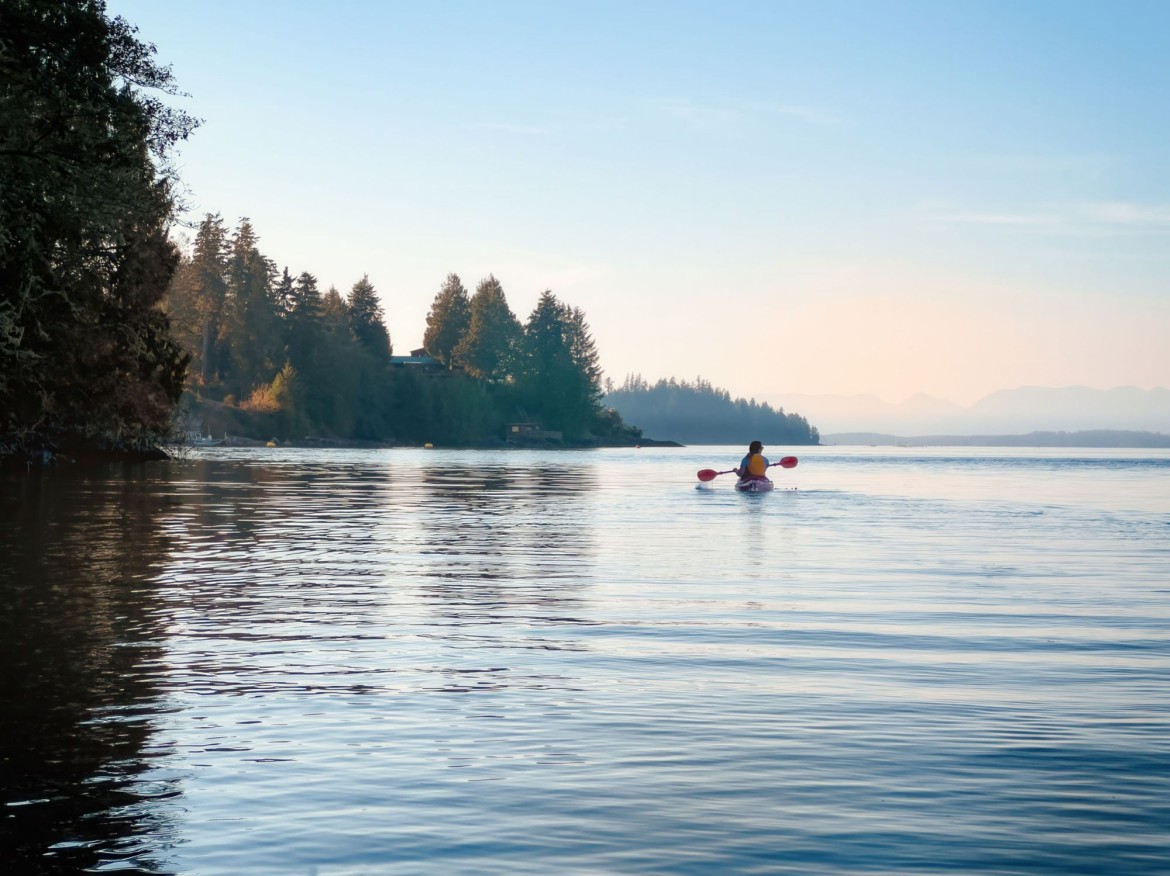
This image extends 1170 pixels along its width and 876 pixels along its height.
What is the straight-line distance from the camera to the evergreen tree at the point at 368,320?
193 metres

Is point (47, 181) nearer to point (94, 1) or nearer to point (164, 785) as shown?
point (94, 1)

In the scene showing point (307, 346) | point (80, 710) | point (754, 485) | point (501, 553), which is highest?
point (307, 346)

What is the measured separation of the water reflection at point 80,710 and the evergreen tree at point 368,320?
172m

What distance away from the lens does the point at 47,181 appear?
2773cm

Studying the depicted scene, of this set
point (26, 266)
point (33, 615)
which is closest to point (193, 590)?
point (33, 615)

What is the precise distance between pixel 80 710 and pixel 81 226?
916 inches

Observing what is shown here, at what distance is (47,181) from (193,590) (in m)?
14.3

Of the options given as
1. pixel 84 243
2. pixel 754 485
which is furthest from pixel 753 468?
pixel 84 243

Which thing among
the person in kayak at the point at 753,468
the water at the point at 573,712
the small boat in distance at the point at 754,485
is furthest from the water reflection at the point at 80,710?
the person in kayak at the point at 753,468

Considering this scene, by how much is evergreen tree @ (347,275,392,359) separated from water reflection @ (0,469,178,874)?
172 meters

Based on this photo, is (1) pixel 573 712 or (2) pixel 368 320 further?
(2) pixel 368 320

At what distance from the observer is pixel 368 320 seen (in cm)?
19662

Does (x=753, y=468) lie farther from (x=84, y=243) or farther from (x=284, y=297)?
(x=284, y=297)

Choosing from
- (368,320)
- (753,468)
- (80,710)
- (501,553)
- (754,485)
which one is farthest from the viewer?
(368,320)
